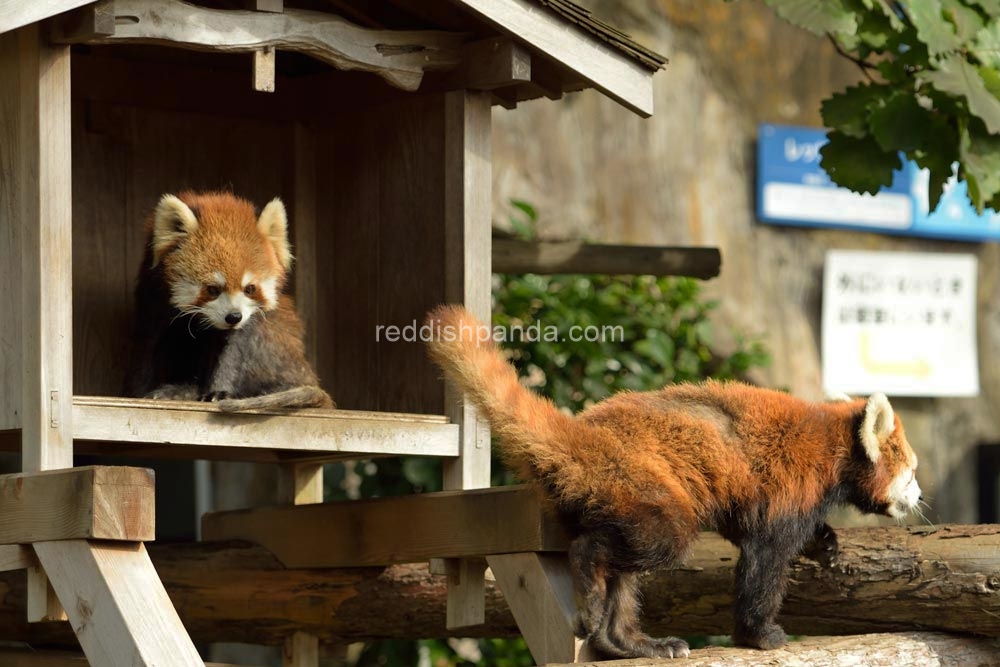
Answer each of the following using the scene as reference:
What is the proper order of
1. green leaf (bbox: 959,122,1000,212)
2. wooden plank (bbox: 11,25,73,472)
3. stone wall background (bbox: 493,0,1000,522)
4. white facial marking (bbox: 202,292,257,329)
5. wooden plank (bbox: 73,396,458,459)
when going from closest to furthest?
wooden plank (bbox: 11,25,73,472)
wooden plank (bbox: 73,396,458,459)
white facial marking (bbox: 202,292,257,329)
green leaf (bbox: 959,122,1000,212)
stone wall background (bbox: 493,0,1000,522)

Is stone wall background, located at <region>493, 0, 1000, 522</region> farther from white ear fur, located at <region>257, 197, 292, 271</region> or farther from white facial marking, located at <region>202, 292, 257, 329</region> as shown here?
white facial marking, located at <region>202, 292, 257, 329</region>

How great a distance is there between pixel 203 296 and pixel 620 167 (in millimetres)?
4904

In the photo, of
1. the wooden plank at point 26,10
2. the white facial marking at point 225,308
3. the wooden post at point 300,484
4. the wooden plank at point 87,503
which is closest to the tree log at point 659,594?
the wooden post at point 300,484

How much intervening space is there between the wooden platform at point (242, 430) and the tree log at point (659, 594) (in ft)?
2.32

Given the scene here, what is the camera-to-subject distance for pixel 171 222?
4.11 meters

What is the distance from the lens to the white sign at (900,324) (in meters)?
9.20

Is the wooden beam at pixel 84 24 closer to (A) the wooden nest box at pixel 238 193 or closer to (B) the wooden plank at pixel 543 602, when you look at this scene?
(A) the wooden nest box at pixel 238 193

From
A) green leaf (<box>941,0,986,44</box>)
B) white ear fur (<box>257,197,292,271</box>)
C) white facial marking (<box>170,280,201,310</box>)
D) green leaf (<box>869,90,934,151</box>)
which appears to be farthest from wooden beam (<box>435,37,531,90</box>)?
green leaf (<box>941,0,986,44</box>)

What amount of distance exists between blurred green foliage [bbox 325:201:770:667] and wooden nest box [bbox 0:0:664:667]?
1.10 meters

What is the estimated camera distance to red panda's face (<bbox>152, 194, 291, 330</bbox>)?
4.05 m

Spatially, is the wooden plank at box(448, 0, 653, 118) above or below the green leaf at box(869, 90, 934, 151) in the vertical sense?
above

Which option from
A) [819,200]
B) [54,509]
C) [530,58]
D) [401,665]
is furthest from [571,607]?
[819,200]

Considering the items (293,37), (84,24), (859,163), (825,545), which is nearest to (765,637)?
(825,545)

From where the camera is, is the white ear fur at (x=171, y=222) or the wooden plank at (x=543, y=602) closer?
the wooden plank at (x=543, y=602)
